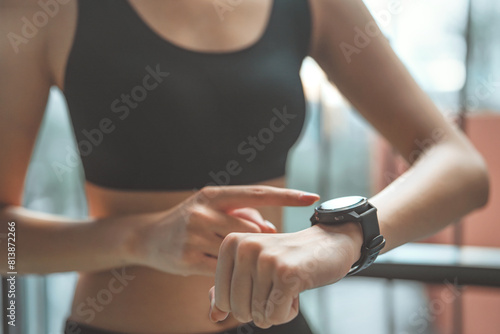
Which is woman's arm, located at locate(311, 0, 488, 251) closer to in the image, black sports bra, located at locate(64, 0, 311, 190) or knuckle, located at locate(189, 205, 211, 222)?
black sports bra, located at locate(64, 0, 311, 190)

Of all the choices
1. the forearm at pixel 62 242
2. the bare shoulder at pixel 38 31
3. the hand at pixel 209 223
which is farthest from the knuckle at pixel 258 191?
the bare shoulder at pixel 38 31

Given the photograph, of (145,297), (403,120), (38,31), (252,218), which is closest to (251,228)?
(252,218)

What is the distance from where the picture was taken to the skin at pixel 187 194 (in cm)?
65

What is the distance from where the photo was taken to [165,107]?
74 cm

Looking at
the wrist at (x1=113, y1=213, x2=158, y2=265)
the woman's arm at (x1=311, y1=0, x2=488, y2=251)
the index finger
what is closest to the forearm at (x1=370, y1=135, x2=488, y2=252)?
the woman's arm at (x1=311, y1=0, x2=488, y2=251)

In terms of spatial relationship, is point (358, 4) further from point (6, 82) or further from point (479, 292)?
point (479, 292)

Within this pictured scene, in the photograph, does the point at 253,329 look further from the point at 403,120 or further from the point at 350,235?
the point at 403,120

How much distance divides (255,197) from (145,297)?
29 centimetres

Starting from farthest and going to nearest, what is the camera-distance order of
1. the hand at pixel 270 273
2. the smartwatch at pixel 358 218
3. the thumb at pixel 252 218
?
the thumb at pixel 252 218, the smartwatch at pixel 358 218, the hand at pixel 270 273

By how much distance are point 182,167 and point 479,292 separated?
1.90 meters

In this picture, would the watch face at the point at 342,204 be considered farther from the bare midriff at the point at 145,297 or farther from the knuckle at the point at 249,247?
the bare midriff at the point at 145,297

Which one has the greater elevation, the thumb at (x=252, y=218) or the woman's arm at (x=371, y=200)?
the woman's arm at (x=371, y=200)

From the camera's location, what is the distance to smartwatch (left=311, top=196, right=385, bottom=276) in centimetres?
56

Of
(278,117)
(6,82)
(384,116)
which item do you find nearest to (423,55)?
(384,116)
